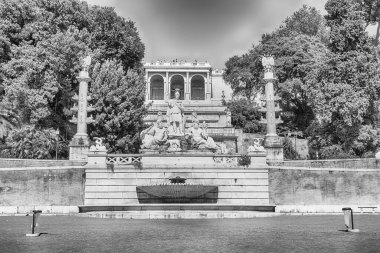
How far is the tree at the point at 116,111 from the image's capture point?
3469cm

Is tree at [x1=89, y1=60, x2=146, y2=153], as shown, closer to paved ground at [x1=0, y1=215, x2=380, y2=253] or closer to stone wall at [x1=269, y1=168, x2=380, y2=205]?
stone wall at [x1=269, y1=168, x2=380, y2=205]

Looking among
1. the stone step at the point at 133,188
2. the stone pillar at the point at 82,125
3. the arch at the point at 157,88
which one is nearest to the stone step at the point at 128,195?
the stone step at the point at 133,188

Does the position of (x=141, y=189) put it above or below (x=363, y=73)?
below

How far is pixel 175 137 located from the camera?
29.4m

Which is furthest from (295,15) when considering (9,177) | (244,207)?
(9,177)

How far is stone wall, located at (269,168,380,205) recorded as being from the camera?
2672 centimetres

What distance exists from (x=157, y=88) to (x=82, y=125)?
39511mm

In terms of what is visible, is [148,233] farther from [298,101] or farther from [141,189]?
[298,101]

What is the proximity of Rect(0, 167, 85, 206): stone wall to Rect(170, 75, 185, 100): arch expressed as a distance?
44.2 metres

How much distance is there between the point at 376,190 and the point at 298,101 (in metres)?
20.5

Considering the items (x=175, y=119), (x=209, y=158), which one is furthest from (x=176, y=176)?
(x=175, y=119)

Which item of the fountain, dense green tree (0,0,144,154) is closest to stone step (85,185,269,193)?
the fountain

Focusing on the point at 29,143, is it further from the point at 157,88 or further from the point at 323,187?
the point at 157,88

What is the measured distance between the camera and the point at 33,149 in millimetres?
32219
